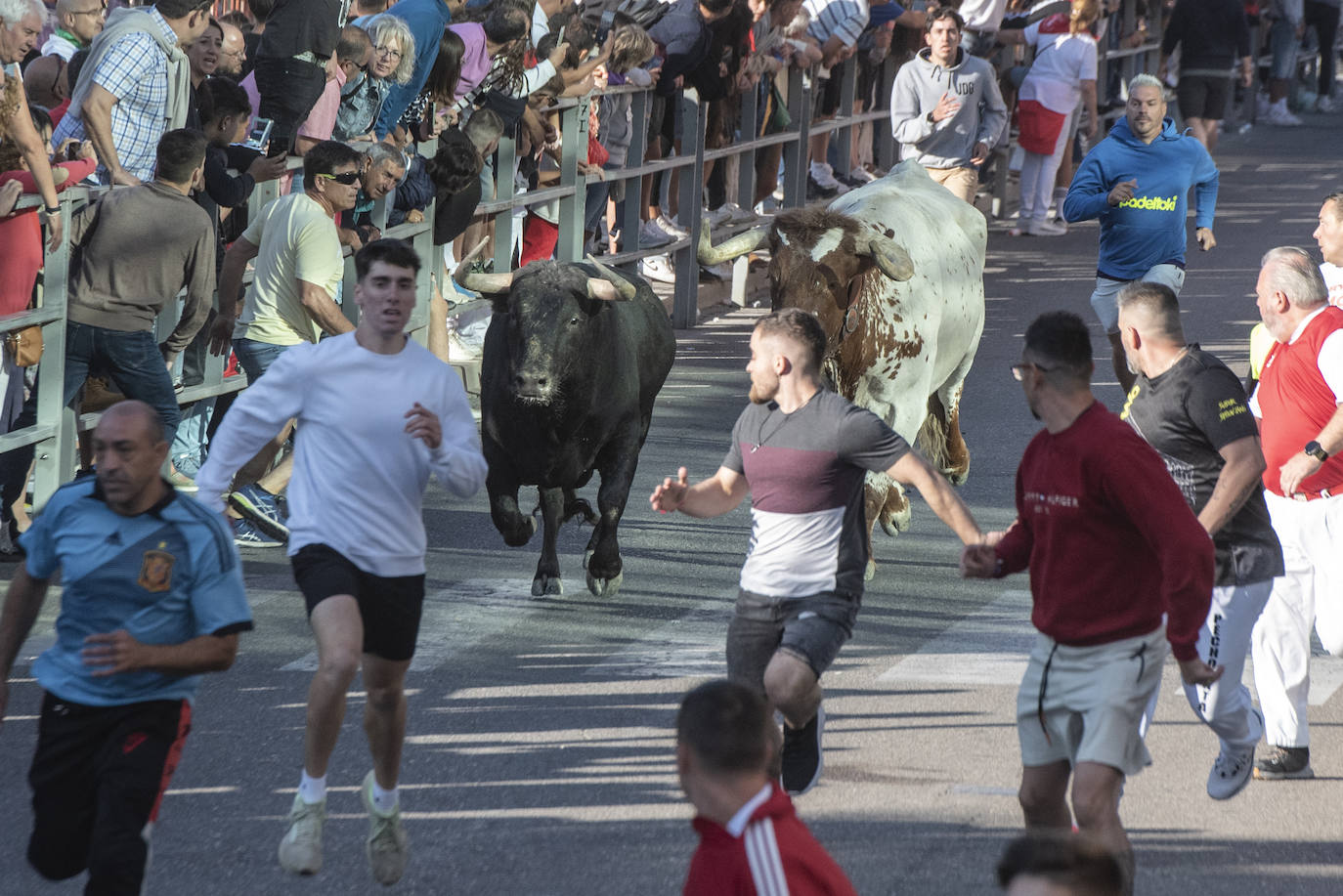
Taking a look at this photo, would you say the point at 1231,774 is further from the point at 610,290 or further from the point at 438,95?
the point at 438,95

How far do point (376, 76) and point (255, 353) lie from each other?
223cm

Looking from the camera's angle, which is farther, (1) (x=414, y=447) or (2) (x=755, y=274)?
(2) (x=755, y=274)

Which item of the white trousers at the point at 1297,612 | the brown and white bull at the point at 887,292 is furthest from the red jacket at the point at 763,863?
the brown and white bull at the point at 887,292

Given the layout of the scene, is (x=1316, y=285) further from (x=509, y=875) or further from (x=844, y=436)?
(x=509, y=875)

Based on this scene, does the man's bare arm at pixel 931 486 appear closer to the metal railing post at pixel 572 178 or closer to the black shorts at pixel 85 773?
the black shorts at pixel 85 773

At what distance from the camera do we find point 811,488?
6.18 m

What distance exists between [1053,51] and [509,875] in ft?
54.6

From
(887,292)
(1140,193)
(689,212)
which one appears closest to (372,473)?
(887,292)

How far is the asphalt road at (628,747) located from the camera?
239 inches

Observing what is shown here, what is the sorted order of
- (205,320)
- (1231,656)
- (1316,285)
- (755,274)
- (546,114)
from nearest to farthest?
(1231,656) < (1316,285) < (205,320) < (546,114) < (755,274)

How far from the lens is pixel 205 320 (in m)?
10.2

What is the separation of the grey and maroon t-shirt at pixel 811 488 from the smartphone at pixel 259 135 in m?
5.12

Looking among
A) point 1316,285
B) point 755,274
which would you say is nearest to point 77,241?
point 1316,285

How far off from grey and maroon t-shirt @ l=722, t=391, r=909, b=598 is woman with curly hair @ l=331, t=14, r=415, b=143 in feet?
18.7
